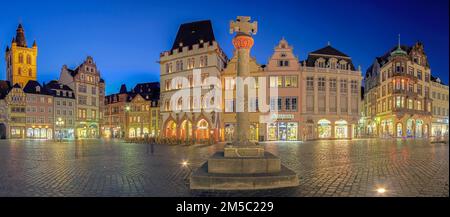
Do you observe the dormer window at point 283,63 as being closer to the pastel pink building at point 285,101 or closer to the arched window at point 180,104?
the pastel pink building at point 285,101

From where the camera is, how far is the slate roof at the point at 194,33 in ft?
164

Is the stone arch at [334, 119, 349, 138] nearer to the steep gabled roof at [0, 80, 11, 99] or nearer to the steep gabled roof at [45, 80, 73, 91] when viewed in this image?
the steep gabled roof at [45, 80, 73, 91]

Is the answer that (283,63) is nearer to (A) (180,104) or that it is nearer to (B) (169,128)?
(A) (180,104)

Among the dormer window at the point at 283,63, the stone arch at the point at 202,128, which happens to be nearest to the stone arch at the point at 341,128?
the dormer window at the point at 283,63

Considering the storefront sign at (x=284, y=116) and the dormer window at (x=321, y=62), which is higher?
the dormer window at (x=321, y=62)

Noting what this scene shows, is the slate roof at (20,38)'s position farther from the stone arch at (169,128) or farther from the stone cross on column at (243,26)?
the stone cross on column at (243,26)

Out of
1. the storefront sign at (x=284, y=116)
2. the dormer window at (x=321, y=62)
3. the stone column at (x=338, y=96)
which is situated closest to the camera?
the storefront sign at (x=284, y=116)

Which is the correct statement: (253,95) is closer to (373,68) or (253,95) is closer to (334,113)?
(334,113)

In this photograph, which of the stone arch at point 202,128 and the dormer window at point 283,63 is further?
the dormer window at point 283,63

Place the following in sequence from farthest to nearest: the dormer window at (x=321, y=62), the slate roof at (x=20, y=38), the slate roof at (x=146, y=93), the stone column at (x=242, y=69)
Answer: the slate roof at (x=20, y=38) < the slate roof at (x=146, y=93) < the dormer window at (x=321, y=62) < the stone column at (x=242, y=69)

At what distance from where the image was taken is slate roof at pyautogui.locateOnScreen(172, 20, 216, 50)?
49.8m

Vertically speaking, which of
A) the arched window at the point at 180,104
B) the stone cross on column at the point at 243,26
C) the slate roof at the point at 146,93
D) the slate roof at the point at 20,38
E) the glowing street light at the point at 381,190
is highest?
the slate roof at the point at 20,38

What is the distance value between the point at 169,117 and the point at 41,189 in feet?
133

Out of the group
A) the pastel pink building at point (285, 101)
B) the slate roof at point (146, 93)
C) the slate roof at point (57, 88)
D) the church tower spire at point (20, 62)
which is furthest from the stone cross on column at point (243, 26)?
the church tower spire at point (20, 62)
